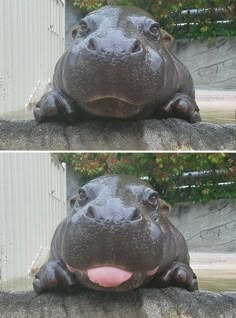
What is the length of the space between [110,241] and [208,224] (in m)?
5.08

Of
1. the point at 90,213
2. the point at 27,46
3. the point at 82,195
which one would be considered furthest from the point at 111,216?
the point at 27,46

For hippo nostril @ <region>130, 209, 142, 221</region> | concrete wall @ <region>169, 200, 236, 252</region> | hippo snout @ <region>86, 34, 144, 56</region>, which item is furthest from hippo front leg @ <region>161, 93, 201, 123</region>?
concrete wall @ <region>169, 200, 236, 252</region>

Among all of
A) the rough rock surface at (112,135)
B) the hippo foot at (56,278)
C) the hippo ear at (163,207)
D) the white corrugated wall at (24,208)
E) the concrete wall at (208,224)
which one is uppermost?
the rough rock surface at (112,135)

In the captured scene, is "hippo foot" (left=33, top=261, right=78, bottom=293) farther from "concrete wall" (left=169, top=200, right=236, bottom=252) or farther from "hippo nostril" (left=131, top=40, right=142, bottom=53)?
"concrete wall" (left=169, top=200, right=236, bottom=252)

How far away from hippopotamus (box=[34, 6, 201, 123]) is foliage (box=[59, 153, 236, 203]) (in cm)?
361

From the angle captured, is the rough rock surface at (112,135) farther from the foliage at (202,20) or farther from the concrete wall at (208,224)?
the foliage at (202,20)

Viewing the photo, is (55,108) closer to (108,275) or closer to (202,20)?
(108,275)

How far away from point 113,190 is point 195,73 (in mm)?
7313

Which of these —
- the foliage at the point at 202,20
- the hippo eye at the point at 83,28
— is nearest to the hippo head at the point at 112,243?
the hippo eye at the point at 83,28

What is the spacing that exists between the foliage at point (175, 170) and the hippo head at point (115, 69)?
147 inches

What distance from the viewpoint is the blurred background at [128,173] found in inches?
141

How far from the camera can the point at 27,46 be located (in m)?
5.32

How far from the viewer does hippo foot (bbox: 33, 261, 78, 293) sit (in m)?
1.41

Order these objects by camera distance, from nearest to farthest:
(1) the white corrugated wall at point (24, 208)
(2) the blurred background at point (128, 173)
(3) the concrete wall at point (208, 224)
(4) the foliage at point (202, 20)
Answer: (1) the white corrugated wall at point (24, 208), (2) the blurred background at point (128, 173), (3) the concrete wall at point (208, 224), (4) the foliage at point (202, 20)
